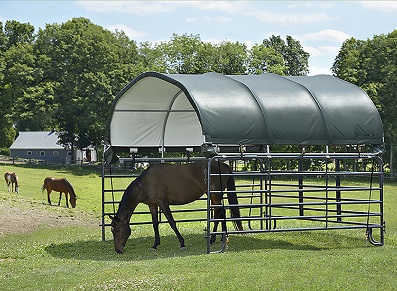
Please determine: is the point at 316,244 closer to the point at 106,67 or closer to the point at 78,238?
the point at 78,238

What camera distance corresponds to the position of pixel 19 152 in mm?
88375

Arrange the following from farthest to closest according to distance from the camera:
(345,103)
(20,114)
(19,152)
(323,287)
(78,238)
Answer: (19,152), (20,114), (78,238), (345,103), (323,287)

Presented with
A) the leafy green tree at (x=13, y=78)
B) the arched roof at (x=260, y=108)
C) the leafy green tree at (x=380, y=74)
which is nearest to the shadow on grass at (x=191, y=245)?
the arched roof at (x=260, y=108)

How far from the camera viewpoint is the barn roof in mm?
87125

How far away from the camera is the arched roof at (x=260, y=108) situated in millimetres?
15031

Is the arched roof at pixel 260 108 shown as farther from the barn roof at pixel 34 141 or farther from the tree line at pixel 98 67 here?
the barn roof at pixel 34 141

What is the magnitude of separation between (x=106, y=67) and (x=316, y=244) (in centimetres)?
5111

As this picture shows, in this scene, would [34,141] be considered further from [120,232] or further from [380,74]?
[120,232]

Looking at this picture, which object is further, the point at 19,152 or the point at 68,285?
the point at 19,152

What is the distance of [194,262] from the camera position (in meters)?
12.7

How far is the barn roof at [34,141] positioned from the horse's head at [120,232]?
7355 centimetres

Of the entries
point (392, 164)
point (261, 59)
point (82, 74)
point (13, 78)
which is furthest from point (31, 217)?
point (261, 59)

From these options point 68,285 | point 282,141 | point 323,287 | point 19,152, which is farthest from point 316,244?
point 19,152

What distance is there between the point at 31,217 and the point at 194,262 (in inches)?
413
